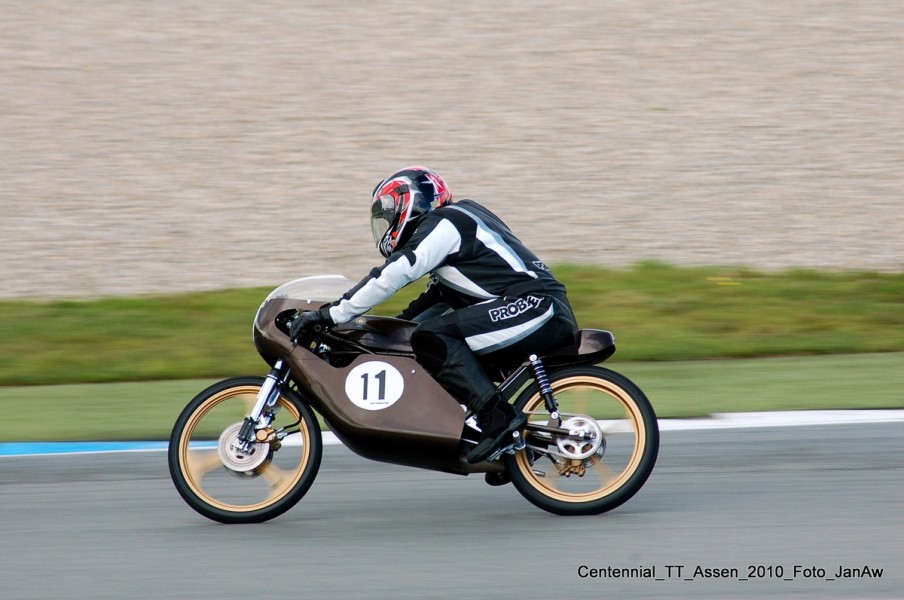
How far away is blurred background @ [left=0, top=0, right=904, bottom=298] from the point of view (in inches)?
577

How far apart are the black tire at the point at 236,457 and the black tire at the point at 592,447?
987mm

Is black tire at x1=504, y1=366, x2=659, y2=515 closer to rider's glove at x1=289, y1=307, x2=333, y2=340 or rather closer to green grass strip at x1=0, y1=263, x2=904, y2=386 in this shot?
rider's glove at x1=289, y1=307, x2=333, y2=340

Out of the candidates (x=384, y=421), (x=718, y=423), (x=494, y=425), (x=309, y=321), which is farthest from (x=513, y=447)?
(x=718, y=423)

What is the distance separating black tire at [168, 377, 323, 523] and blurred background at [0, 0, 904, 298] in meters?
7.12

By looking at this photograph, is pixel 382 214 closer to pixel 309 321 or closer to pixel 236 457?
pixel 309 321

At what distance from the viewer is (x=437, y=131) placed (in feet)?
59.5

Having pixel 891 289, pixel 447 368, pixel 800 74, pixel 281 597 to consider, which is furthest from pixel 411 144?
pixel 281 597

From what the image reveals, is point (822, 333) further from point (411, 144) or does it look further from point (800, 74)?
point (800, 74)

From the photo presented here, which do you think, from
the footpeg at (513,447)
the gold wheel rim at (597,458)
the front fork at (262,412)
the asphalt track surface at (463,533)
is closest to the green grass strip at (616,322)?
the asphalt track surface at (463,533)

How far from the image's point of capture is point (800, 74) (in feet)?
64.2

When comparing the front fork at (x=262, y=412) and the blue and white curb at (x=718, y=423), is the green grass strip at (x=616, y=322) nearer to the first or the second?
the blue and white curb at (x=718, y=423)

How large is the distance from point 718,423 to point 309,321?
3.14 meters

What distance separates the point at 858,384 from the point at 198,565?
207 inches

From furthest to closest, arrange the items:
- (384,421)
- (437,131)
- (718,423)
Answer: (437,131), (718,423), (384,421)
